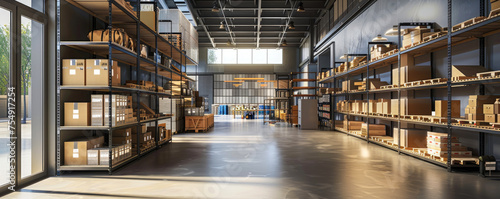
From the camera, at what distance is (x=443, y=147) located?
4945mm

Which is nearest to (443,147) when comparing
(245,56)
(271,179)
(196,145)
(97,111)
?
(271,179)

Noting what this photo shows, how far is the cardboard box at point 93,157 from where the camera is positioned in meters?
4.49

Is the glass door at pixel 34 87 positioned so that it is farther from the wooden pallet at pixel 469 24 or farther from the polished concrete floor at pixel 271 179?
the wooden pallet at pixel 469 24

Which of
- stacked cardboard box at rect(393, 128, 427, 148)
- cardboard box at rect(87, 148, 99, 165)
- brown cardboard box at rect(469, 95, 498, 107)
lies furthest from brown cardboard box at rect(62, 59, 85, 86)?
stacked cardboard box at rect(393, 128, 427, 148)

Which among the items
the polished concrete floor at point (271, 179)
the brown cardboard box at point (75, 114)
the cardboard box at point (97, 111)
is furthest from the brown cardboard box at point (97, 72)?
the polished concrete floor at point (271, 179)

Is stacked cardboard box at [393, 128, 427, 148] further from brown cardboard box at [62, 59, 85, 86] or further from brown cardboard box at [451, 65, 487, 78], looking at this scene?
brown cardboard box at [62, 59, 85, 86]

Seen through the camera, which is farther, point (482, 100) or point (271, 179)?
point (482, 100)

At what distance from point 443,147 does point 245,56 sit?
70.1ft

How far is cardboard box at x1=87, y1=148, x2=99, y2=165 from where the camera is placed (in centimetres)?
449

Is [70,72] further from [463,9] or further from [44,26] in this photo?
[463,9]

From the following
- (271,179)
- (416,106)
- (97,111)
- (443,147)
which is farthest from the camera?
(416,106)

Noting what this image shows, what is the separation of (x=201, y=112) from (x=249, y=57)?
1466 centimetres

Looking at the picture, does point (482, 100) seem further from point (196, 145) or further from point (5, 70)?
point (5, 70)

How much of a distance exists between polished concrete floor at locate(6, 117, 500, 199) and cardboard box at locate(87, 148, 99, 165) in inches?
7.8
